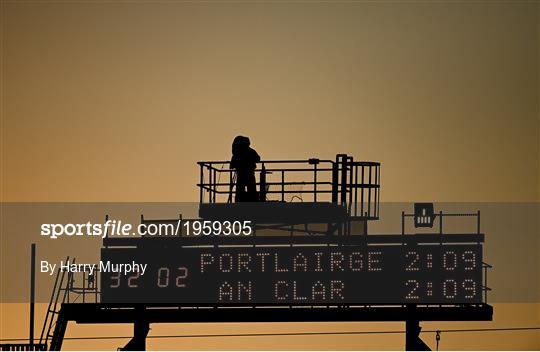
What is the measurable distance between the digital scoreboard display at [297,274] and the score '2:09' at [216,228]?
39.8 inches

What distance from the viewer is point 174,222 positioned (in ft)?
108

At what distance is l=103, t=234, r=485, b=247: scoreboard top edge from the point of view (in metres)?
31.8

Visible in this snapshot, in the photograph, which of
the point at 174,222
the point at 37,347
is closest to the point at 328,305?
the point at 174,222

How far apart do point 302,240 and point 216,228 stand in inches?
84.6

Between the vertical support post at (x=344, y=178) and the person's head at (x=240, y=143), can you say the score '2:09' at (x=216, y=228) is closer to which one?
the person's head at (x=240, y=143)

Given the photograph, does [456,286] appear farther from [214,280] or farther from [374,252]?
[214,280]

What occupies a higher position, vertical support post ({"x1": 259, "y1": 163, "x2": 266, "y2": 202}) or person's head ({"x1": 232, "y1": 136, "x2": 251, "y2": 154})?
person's head ({"x1": 232, "y1": 136, "x2": 251, "y2": 154})

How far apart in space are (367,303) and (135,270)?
17.1 feet

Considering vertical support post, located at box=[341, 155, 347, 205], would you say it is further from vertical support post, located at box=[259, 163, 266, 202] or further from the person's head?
the person's head

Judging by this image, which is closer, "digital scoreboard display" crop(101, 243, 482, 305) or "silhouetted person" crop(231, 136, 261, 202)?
"digital scoreboard display" crop(101, 243, 482, 305)

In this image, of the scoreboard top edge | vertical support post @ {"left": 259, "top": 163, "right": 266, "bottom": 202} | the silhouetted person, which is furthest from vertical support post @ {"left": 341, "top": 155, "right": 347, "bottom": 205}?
the scoreboard top edge

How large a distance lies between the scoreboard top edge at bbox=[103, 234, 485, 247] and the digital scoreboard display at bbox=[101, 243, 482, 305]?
123 millimetres

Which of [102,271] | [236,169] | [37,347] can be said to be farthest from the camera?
[37,347]

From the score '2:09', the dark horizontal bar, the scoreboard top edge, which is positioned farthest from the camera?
the score '2:09'
